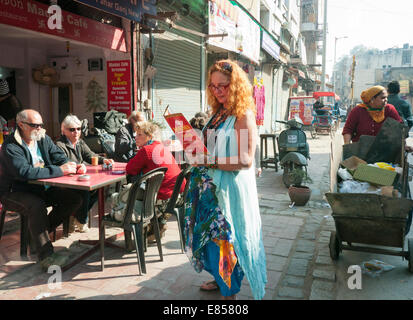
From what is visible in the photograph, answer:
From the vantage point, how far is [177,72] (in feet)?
30.2

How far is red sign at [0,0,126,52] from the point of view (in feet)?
15.8

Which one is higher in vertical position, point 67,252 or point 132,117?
point 132,117

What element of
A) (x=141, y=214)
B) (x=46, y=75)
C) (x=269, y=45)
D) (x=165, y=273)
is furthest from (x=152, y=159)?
(x=269, y=45)

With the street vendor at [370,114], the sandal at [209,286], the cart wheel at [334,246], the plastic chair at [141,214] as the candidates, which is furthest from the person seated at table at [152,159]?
the street vendor at [370,114]

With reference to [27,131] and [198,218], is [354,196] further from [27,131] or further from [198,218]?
[27,131]

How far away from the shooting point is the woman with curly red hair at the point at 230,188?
8.06 ft

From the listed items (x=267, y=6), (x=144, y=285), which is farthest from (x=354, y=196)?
(x=267, y=6)

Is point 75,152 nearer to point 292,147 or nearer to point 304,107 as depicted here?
point 292,147

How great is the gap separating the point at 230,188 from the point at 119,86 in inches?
210

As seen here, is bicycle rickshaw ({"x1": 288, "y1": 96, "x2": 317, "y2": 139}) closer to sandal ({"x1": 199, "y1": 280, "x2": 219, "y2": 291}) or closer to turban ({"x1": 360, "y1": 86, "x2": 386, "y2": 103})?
turban ({"x1": 360, "y1": 86, "x2": 386, "y2": 103})

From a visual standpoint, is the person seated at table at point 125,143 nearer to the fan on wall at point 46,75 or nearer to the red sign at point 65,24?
the red sign at point 65,24

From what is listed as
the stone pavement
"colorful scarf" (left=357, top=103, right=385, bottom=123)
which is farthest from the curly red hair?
"colorful scarf" (left=357, top=103, right=385, bottom=123)

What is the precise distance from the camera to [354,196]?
10.4 feet
